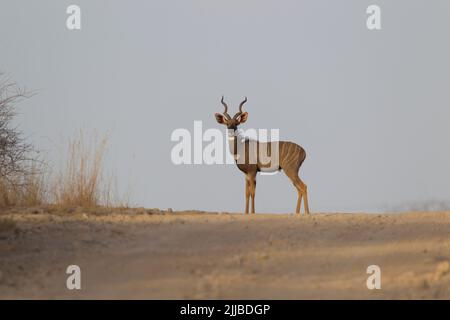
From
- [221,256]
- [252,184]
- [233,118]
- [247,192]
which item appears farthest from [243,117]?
[221,256]

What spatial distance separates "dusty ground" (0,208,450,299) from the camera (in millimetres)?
8695

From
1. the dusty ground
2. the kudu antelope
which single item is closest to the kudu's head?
the kudu antelope

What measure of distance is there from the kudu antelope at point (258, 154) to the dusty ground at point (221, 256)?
13.9 ft

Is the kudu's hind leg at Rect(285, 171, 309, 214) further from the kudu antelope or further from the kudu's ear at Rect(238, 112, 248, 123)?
the kudu's ear at Rect(238, 112, 248, 123)

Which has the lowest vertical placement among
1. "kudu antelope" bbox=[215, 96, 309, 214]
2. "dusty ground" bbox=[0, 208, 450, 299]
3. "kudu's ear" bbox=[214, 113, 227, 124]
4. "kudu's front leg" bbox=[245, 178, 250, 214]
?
"dusty ground" bbox=[0, 208, 450, 299]

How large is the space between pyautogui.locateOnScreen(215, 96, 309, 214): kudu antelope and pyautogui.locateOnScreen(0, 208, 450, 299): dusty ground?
4241mm

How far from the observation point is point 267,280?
29.1ft

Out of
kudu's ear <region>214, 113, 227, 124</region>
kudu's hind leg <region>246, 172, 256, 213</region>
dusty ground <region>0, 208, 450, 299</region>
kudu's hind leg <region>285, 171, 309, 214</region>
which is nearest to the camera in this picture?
dusty ground <region>0, 208, 450, 299</region>

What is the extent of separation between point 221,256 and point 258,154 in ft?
26.5

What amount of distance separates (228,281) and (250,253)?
1248mm

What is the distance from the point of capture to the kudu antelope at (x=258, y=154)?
17141mm

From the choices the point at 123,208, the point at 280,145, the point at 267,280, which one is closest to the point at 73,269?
the point at 267,280
